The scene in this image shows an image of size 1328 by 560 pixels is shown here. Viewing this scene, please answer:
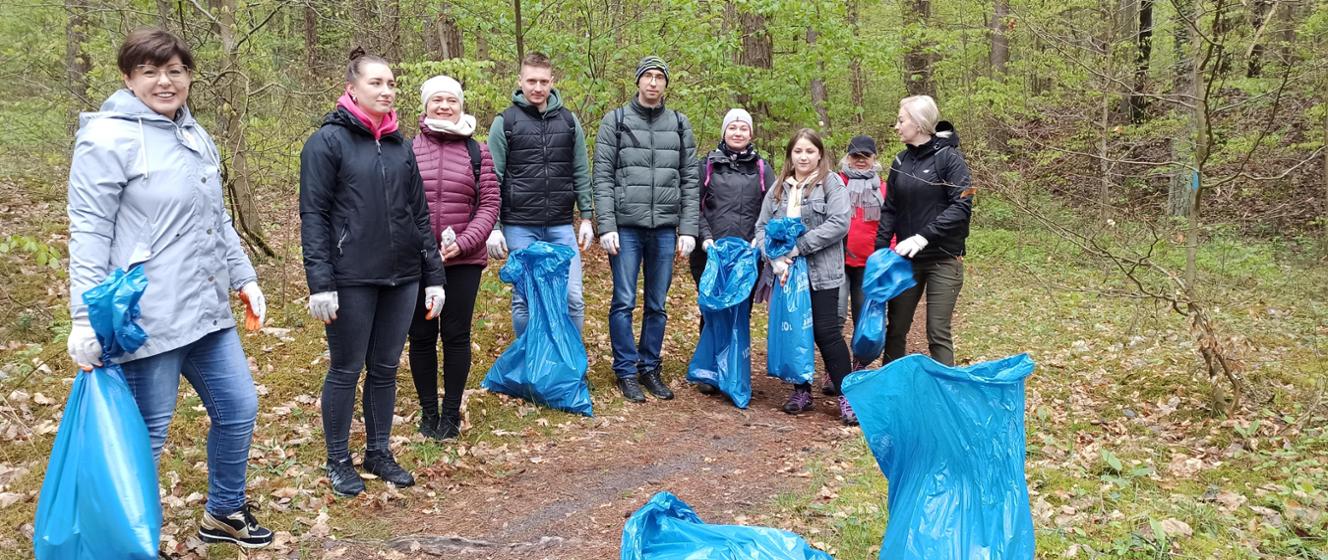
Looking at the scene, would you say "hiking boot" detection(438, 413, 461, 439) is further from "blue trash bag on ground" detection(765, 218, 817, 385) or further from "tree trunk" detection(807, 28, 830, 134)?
"tree trunk" detection(807, 28, 830, 134)

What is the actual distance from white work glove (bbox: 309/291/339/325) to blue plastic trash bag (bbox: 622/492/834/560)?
1.53 m

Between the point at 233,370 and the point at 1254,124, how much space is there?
8.23m

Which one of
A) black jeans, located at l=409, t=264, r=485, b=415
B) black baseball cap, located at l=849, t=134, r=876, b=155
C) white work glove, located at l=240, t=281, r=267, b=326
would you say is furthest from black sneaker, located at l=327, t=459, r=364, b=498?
black baseball cap, located at l=849, t=134, r=876, b=155

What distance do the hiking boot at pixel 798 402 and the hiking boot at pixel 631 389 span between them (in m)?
0.91

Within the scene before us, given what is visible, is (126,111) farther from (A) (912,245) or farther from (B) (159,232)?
(A) (912,245)

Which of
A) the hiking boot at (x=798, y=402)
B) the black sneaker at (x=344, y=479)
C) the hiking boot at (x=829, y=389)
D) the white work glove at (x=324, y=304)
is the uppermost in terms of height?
the white work glove at (x=324, y=304)

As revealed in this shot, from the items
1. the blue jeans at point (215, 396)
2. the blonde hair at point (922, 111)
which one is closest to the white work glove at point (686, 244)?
the blonde hair at point (922, 111)

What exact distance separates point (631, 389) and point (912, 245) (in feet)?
6.44

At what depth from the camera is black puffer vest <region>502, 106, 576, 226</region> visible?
4590 mm

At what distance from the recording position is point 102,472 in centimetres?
236

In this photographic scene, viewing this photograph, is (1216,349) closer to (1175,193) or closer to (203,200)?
(203,200)

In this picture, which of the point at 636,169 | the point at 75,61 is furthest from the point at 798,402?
the point at 75,61

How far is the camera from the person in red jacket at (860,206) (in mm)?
5707

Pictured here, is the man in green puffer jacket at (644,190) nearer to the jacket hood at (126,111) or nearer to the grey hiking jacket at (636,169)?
→ the grey hiking jacket at (636,169)
